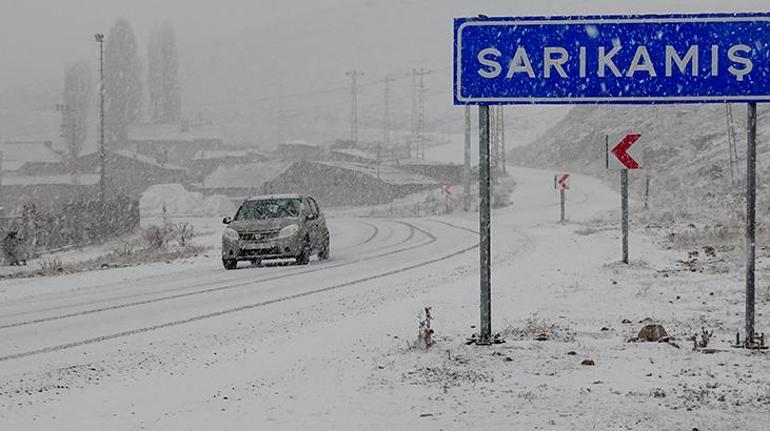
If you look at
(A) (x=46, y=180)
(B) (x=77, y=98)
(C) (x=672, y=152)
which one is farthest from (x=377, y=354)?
(B) (x=77, y=98)

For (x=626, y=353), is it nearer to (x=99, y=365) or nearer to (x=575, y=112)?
(x=99, y=365)

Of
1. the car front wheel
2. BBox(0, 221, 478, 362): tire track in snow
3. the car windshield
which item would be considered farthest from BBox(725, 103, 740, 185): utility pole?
BBox(0, 221, 478, 362): tire track in snow

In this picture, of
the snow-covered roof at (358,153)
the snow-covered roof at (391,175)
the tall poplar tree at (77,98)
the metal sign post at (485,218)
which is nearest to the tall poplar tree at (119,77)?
the tall poplar tree at (77,98)

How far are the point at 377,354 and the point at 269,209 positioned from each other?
1328 cm

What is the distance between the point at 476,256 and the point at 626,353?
12538mm

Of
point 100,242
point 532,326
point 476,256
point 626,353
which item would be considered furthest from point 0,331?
point 100,242

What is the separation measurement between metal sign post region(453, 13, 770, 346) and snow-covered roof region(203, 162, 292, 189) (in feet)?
257

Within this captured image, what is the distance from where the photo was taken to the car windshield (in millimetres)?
20875

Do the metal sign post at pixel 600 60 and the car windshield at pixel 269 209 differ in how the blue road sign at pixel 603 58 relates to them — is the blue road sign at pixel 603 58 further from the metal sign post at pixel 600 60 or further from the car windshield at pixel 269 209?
the car windshield at pixel 269 209

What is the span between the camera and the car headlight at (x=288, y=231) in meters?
19.9

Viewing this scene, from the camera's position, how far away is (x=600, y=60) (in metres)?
8.37

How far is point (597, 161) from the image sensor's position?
307 feet

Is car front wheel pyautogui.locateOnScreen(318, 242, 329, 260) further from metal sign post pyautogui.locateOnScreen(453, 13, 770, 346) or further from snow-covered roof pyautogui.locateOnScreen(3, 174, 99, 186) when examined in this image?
snow-covered roof pyautogui.locateOnScreen(3, 174, 99, 186)

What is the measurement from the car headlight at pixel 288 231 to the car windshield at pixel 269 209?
2.14 feet
